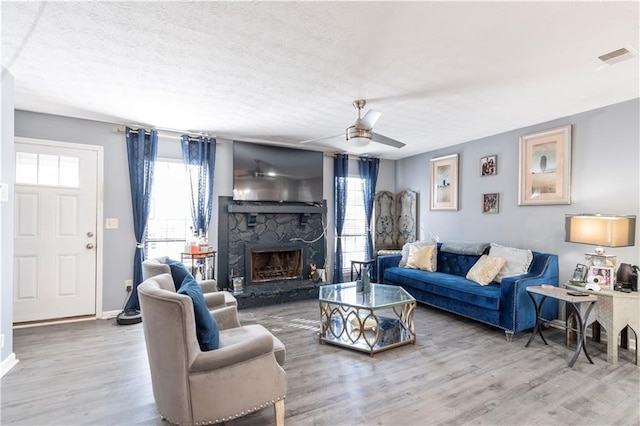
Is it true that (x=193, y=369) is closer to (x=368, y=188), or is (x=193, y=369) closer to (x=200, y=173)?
(x=200, y=173)

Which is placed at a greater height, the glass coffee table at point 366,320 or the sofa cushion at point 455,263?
the sofa cushion at point 455,263

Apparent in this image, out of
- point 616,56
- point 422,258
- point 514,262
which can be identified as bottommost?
point 422,258

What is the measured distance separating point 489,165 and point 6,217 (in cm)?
553

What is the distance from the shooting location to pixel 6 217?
8.30 feet

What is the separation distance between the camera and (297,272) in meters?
5.32

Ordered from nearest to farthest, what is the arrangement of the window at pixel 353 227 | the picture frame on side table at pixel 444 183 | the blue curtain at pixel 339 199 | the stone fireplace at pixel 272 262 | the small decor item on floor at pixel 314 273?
the stone fireplace at pixel 272 262 → the picture frame on side table at pixel 444 183 → the small decor item on floor at pixel 314 273 → the blue curtain at pixel 339 199 → the window at pixel 353 227

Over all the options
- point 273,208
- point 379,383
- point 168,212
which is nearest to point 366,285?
point 379,383

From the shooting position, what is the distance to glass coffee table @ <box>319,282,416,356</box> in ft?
9.73

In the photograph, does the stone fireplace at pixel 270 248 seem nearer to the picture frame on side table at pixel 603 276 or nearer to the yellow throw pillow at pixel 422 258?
the yellow throw pillow at pixel 422 258

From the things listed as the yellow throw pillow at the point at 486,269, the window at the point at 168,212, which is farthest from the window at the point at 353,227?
the window at the point at 168,212

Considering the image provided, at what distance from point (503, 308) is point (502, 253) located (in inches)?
35.4

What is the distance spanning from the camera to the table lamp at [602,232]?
2.82 meters

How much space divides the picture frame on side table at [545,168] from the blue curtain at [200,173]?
433 cm

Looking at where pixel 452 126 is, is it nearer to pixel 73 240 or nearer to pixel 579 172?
pixel 579 172
